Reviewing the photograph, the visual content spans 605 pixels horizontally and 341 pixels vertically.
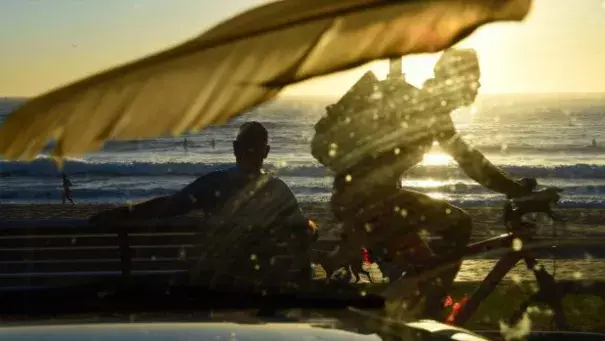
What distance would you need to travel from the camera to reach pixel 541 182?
102 ft

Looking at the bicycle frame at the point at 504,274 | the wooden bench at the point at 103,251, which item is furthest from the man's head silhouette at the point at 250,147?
the wooden bench at the point at 103,251

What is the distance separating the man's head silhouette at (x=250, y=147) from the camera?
5469 mm

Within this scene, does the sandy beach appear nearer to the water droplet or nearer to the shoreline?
the shoreline

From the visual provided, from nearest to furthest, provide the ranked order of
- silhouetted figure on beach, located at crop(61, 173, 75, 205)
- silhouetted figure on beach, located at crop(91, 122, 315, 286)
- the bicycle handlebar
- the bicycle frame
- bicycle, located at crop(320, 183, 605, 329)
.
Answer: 1. bicycle, located at crop(320, 183, 605, 329)
2. the bicycle handlebar
3. the bicycle frame
4. silhouetted figure on beach, located at crop(91, 122, 315, 286)
5. silhouetted figure on beach, located at crop(61, 173, 75, 205)

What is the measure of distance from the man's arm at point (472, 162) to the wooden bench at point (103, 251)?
4241 millimetres

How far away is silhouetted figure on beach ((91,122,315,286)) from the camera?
529 centimetres

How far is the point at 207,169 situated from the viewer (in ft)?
105

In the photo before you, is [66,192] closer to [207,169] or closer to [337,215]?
[207,169]

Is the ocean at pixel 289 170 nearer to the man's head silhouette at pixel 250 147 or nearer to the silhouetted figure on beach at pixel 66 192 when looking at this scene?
the silhouetted figure on beach at pixel 66 192

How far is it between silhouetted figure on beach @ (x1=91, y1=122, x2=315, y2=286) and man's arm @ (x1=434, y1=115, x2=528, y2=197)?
4.78 ft

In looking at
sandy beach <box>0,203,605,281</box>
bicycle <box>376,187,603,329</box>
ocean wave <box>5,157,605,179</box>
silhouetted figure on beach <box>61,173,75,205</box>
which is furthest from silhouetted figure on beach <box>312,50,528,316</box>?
ocean wave <box>5,157,605,179</box>

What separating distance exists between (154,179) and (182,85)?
31.2m

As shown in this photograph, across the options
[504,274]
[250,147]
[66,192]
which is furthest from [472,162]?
[66,192]

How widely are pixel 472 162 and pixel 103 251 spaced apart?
633 centimetres
